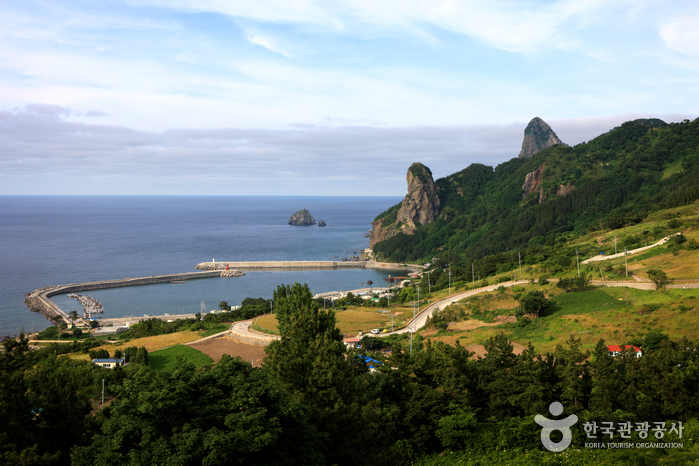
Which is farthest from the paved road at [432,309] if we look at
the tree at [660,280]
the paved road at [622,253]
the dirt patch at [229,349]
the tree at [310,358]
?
the tree at [310,358]

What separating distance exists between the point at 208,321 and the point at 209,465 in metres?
49.5

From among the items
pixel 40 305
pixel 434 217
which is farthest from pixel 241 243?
pixel 40 305

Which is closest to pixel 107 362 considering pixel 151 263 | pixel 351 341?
pixel 351 341

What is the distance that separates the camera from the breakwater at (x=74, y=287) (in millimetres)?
71500

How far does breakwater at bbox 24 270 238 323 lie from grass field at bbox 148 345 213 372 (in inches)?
1397

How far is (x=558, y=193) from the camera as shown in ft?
431

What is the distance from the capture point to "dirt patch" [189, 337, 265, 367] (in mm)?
39338

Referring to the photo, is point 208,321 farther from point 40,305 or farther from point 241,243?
point 241,243

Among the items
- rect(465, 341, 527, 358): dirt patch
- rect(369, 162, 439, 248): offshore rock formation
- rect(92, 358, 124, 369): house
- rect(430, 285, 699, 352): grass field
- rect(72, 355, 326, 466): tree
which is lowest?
rect(92, 358, 124, 369): house

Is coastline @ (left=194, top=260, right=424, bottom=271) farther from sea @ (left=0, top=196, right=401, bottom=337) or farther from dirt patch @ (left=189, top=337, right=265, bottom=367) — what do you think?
dirt patch @ (left=189, top=337, right=265, bottom=367)

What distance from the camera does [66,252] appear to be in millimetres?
130250

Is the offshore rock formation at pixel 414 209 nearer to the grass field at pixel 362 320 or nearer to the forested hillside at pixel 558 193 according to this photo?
the forested hillside at pixel 558 193

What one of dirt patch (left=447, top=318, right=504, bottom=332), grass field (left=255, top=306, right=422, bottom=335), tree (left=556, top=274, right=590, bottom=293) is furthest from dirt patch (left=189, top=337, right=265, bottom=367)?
tree (left=556, top=274, right=590, bottom=293)

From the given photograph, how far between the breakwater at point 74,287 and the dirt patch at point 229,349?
35387 millimetres
